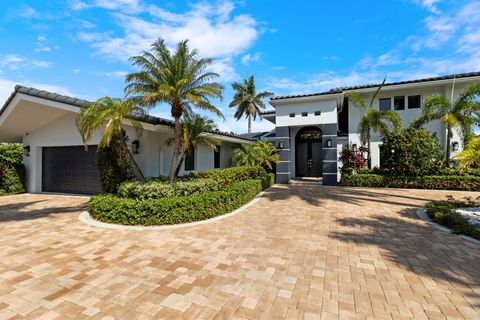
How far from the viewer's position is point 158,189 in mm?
7875

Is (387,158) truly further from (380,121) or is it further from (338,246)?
(338,246)

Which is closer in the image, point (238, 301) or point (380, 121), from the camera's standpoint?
point (238, 301)

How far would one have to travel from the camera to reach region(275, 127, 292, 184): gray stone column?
56.1 feet

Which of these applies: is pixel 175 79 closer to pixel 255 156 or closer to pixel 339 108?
pixel 255 156

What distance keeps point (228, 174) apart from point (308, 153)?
34.9 ft

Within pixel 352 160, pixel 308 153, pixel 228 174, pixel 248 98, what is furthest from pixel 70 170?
pixel 248 98

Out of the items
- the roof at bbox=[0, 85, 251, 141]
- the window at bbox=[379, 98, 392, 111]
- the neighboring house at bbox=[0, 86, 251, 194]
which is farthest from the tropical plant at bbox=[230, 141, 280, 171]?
the window at bbox=[379, 98, 392, 111]

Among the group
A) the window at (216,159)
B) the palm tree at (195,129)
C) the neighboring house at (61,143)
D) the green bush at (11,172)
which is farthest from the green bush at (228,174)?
the green bush at (11,172)

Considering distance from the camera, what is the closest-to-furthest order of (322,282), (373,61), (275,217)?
(322,282)
(275,217)
(373,61)

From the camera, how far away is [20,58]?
941 centimetres

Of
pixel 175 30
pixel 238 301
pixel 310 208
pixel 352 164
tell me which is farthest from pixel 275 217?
pixel 352 164

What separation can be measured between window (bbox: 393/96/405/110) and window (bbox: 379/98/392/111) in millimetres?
306

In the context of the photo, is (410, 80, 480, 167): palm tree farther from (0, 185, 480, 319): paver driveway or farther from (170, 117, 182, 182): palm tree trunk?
(170, 117, 182, 182): palm tree trunk

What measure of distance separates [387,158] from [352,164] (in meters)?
1.98
